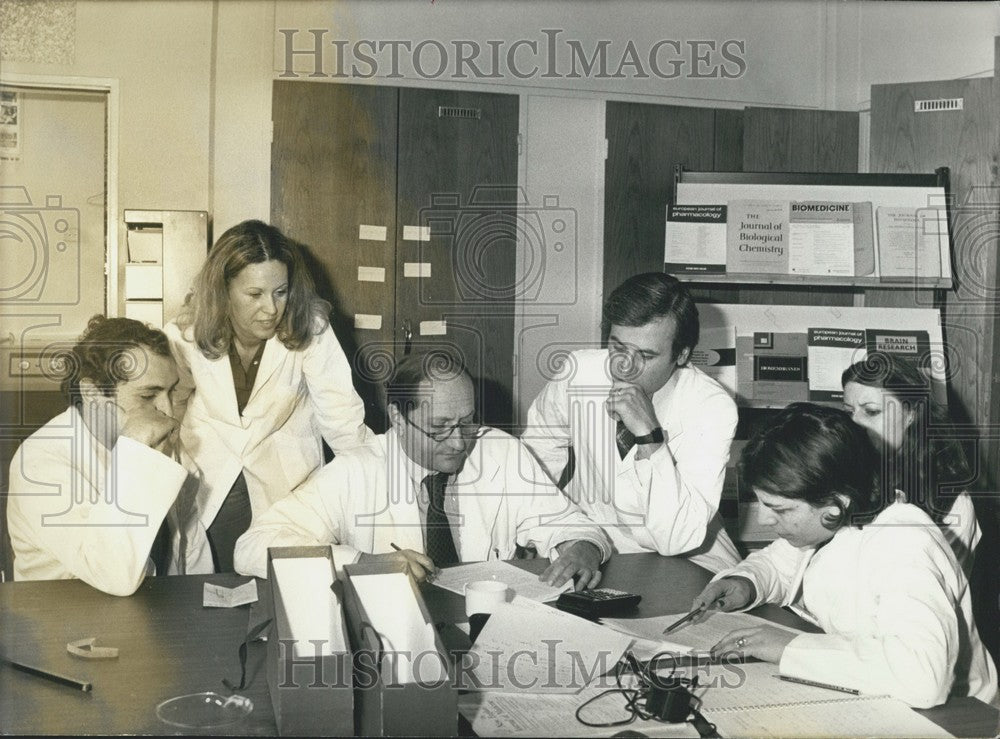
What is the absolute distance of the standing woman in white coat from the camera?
2.02 m

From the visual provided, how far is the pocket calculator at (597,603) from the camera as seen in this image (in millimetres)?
1575

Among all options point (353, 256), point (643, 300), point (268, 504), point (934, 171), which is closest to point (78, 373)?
point (268, 504)

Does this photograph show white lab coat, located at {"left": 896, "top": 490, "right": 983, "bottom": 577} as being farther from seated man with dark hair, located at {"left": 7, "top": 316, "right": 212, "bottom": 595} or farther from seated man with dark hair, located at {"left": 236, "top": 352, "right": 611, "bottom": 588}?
seated man with dark hair, located at {"left": 7, "top": 316, "right": 212, "bottom": 595}

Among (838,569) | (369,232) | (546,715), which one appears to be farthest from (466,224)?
(546,715)

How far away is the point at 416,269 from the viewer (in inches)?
82.9

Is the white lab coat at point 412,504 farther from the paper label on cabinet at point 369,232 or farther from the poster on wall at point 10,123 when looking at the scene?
the poster on wall at point 10,123

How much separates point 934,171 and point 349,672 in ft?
7.43

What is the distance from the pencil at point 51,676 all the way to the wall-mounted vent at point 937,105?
8.35ft

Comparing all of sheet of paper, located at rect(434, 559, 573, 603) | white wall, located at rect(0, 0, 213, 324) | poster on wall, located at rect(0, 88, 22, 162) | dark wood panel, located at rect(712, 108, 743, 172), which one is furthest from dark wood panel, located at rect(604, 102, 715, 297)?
poster on wall, located at rect(0, 88, 22, 162)

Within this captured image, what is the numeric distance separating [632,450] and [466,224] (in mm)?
655

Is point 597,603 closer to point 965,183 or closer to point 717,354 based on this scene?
point 717,354

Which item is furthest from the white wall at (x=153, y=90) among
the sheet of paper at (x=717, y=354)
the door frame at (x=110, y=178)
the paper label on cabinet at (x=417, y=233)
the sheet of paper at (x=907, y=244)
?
the sheet of paper at (x=907, y=244)

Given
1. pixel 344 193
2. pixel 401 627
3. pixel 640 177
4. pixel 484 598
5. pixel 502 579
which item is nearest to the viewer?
pixel 401 627

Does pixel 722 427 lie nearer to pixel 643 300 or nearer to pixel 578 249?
pixel 643 300
